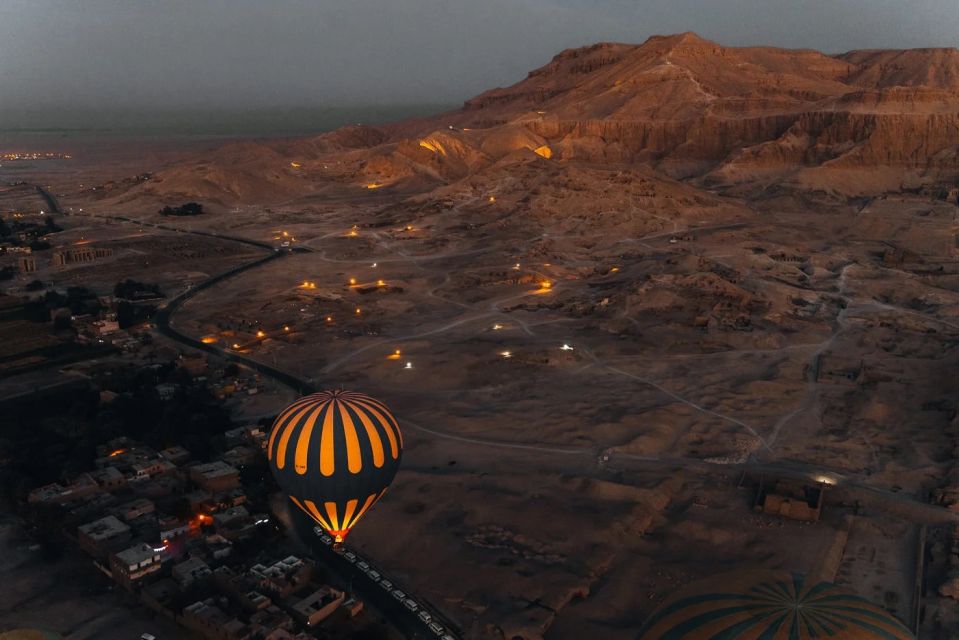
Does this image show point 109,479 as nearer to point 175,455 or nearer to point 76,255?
point 175,455

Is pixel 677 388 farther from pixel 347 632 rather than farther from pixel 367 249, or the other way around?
pixel 367 249

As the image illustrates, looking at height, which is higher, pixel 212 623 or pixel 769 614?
pixel 769 614

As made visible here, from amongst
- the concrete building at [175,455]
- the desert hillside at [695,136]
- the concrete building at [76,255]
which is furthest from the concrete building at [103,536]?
the desert hillside at [695,136]

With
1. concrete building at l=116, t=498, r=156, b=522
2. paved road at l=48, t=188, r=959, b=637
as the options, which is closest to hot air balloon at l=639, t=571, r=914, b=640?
paved road at l=48, t=188, r=959, b=637

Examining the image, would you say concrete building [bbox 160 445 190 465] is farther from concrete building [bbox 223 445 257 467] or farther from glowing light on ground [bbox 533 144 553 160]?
glowing light on ground [bbox 533 144 553 160]

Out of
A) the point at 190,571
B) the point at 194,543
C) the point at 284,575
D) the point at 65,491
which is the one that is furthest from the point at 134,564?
the point at 65,491

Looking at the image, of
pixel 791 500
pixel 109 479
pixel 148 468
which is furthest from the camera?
pixel 148 468
